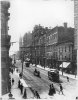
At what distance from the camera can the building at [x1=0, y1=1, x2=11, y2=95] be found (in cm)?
1680

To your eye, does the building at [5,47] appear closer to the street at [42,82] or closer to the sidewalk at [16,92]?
the sidewalk at [16,92]

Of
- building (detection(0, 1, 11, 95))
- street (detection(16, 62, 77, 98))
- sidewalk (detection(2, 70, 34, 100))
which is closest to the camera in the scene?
sidewalk (detection(2, 70, 34, 100))

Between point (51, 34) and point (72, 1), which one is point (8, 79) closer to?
point (72, 1)

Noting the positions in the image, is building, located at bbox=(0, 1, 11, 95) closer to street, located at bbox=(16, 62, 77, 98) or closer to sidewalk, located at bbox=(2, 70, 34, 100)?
sidewalk, located at bbox=(2, 70, 34, 100)

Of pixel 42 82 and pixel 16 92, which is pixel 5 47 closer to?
pixel 16 92

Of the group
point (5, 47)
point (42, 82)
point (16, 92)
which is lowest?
point (16, 92)

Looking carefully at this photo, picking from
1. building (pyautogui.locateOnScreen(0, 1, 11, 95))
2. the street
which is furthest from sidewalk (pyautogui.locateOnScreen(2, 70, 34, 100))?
the street

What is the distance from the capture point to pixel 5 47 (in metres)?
17.6

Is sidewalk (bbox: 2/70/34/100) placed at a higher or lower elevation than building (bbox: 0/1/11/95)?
lower

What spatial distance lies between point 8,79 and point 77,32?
654 centimetres

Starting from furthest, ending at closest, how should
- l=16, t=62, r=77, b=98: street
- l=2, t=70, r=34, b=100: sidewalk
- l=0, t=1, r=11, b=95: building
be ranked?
1. l=16, t=62, r=77, b=98: street
2. l=0, t=1, r=11, b=95: building
3. l=2, t=70, r=34, b=100: sidewalk

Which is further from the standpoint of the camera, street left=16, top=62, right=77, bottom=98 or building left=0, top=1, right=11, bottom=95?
street left=16, top=62, right=77, bottom=98

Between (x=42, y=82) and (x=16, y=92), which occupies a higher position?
(x=42, y=82)

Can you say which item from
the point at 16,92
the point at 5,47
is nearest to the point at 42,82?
the point at 16,92
